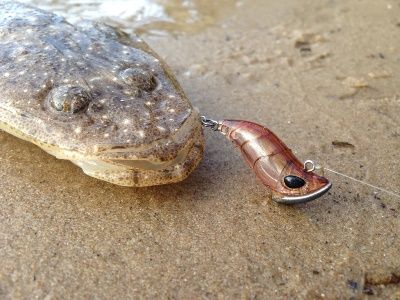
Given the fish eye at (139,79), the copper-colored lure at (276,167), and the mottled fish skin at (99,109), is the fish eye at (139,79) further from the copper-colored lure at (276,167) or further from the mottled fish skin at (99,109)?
the copper-colored lure at (276,167)

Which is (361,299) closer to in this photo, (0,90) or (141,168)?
(141,168)

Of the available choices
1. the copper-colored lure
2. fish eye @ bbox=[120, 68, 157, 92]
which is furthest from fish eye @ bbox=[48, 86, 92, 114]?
the copper-colored lure

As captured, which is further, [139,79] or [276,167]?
[139,79]

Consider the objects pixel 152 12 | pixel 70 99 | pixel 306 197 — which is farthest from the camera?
pixel 152 12

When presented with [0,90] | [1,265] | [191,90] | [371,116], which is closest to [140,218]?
[1,265]

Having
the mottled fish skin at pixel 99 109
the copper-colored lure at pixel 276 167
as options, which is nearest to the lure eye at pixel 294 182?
the copper-colored lure at pixel 276 167

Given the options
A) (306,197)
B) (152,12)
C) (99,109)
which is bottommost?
(152,12)

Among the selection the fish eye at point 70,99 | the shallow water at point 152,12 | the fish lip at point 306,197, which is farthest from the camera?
the shallow water at point 152,12

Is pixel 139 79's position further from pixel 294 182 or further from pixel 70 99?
pixel 294 182

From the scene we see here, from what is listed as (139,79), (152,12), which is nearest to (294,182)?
(139,79)
